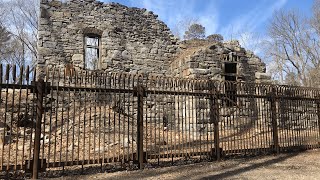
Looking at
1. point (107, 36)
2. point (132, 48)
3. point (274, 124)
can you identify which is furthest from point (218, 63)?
point (107, 36)

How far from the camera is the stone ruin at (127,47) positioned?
1245 centimetres

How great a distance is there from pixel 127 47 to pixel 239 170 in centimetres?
957

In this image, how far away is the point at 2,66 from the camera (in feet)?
15.8

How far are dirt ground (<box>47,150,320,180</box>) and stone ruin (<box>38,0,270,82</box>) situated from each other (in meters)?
5.60

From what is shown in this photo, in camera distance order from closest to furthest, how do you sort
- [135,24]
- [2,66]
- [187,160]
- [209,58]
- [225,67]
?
[2,66] → [187,160] → [209,58] → [225,67] → [135,24]

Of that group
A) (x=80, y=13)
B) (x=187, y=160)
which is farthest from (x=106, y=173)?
(x=80, y=13)

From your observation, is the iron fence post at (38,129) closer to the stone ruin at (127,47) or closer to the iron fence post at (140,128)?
the iron fence post at (140,128)

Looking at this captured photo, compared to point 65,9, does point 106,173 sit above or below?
below

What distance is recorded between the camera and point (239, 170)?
587cm

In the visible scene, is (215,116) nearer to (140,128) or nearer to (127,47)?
(140,128)

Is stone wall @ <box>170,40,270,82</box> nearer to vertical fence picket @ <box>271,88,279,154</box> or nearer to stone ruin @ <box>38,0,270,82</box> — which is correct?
stone ruin @ <box>38,0,270,82</box>

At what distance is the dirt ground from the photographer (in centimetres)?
530

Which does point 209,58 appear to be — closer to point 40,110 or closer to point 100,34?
point 100,34

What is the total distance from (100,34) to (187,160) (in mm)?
8890
